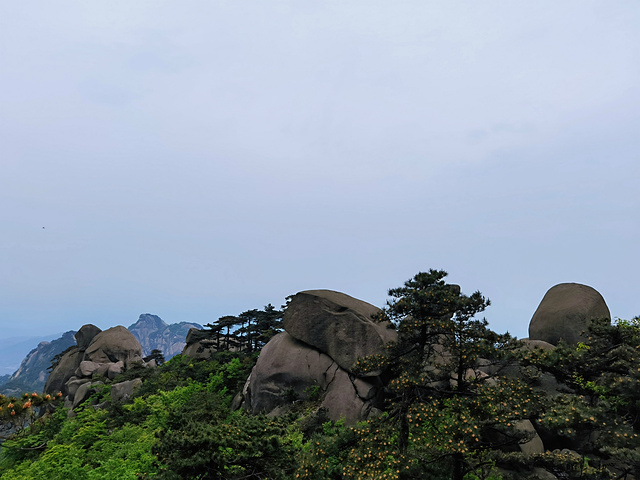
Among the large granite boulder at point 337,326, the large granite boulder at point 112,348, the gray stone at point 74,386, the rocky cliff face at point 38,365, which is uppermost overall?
the large granite boulder at point 337,326

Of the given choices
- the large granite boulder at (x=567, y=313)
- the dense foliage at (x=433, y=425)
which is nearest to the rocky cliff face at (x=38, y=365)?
the dense foliage at (x=433, y=425)

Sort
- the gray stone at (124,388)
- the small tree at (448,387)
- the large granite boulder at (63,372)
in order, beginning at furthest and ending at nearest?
1. the large granite boulder at (63,372)
2. the gray stone at (124,388)
3. the small tree at (448,387)

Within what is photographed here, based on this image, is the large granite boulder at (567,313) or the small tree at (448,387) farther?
the large granite boulder at (567,313)

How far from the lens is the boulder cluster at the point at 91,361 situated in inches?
1460

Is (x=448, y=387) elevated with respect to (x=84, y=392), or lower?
elevated

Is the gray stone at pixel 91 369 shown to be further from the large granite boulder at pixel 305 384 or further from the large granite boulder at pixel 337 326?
the large granite boulder at pixel 337 326

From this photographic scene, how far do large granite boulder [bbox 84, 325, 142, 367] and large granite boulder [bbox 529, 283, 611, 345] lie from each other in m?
39.9

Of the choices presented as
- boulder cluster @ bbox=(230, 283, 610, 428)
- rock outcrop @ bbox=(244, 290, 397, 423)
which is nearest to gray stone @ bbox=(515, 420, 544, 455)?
boulder cluster @ bbox=(230, 283, 610, 428)

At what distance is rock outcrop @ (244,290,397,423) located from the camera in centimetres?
1944

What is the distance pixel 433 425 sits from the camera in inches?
465

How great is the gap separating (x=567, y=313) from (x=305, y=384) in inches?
655

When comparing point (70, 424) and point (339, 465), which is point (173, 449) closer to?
point (339, 465)

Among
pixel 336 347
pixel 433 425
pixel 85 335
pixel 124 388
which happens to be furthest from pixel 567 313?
pixel 85 335

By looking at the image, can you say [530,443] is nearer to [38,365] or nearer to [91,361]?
[91,361]
